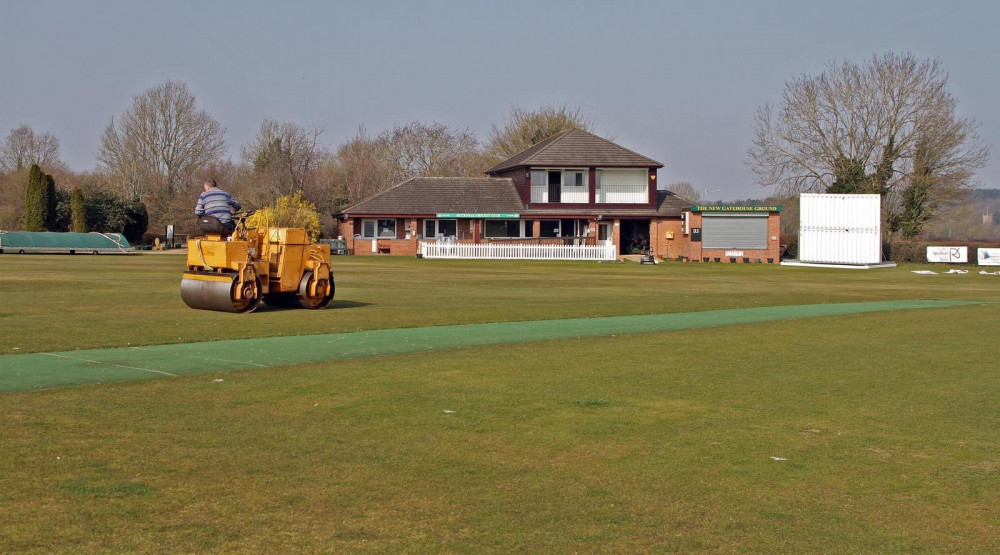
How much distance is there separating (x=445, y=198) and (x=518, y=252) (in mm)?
9316

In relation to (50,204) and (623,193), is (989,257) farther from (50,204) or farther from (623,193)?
(50,204)

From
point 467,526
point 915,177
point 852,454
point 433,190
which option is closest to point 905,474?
point 852,454

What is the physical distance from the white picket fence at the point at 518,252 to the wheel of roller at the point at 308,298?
37.5m

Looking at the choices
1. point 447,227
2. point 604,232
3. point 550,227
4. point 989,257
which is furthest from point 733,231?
point 447,227

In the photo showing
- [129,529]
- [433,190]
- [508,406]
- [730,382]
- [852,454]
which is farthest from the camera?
[433,190]

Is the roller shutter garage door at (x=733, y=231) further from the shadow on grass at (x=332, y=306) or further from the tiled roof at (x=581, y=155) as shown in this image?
the shadow on grass at (x=332, y=306)

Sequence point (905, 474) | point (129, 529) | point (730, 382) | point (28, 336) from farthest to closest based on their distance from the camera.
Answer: point (28, 336) → point (730, 382) → point (905, 474) → point (129, 529)

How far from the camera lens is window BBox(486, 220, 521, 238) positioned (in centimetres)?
6581

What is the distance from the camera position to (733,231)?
2420 inches

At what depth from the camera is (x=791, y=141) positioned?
72625mm

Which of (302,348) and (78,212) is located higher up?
(78,212)

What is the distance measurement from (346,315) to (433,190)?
1888 inches

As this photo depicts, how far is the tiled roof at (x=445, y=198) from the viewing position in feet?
212

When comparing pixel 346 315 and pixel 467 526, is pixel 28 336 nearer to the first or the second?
pixel 346 315
